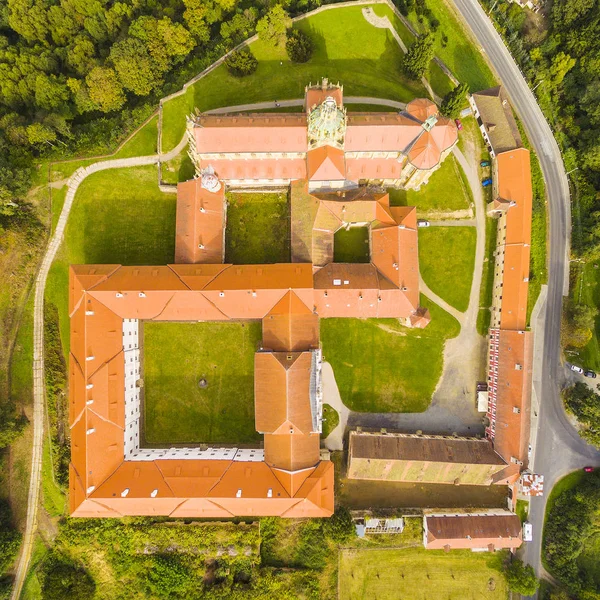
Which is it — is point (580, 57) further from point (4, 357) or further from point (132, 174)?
point (4, 357)

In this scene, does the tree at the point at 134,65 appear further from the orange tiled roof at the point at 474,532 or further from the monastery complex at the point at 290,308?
the orange tiled roof at the point at 474,532

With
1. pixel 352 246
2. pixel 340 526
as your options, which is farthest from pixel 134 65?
pixel 340 526

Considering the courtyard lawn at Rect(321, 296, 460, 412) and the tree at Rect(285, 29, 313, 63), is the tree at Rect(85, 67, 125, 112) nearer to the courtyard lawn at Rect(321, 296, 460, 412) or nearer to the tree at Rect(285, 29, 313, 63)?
the tree at Rect(285, 29, 313, 63)

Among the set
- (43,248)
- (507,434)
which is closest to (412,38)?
(507,434)

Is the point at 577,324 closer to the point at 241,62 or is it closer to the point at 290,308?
the point at 290,308

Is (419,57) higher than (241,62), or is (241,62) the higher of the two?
(241,62)

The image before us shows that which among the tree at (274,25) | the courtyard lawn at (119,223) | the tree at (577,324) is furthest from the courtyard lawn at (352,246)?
the tree at (577,324)
